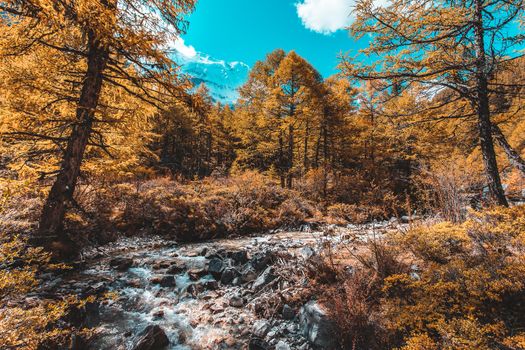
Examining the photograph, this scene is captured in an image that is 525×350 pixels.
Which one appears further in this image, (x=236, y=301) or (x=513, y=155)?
(x=513, y=155)

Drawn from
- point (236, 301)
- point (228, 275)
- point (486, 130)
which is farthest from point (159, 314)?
point (486, 130)

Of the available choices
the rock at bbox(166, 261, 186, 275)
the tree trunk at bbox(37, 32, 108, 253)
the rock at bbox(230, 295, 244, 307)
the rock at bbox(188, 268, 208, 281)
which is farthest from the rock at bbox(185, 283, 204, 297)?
the tree trunk at bbox(37, 32, 108, 253)

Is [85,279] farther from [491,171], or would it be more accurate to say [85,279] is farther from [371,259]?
[491,171]

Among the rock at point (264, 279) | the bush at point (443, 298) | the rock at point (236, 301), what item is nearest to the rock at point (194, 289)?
the rock at point (236, 301)

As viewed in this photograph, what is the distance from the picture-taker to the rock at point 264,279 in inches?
183

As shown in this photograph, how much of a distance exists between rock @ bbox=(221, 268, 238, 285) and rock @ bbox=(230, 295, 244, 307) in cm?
78

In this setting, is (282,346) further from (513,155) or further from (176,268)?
(513,155)

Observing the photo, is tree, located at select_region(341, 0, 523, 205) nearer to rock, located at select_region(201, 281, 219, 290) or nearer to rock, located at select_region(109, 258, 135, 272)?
rock, located at select_region(201, 281, 219, 290)

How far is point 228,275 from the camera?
17.3ft

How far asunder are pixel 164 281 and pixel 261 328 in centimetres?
269

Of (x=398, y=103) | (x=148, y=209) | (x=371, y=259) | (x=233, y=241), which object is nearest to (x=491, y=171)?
(x=371, y=259)

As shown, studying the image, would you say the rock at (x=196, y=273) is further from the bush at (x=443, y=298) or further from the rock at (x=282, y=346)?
the bush at (x=443, y=298)

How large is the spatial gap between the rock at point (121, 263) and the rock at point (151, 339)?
2.96 metres

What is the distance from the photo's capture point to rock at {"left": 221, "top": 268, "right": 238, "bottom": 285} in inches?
205
